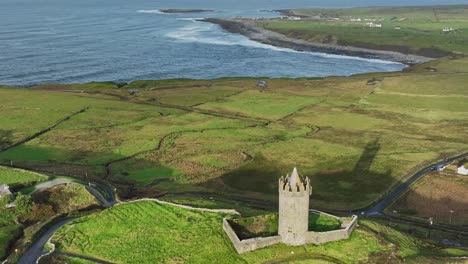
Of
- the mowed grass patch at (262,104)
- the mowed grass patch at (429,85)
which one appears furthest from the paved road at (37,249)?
the mowed grass patch at (429,85)

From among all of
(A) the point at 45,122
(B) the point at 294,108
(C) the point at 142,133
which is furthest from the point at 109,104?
(B) the point at 294,108

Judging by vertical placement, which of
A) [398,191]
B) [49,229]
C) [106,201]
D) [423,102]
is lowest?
[398,191]

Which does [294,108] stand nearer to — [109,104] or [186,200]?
[109,104]

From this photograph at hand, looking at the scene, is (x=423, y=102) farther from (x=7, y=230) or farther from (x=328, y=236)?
(x=7, y=230)

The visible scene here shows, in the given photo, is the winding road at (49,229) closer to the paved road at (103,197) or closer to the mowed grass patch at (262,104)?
the paved road at (103,197)

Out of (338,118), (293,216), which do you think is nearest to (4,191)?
(293,216)

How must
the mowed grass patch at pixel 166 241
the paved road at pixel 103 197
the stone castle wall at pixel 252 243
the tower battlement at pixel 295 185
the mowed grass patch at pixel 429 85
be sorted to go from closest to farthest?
the tower battlement at pixel 295 185 < the mowed grass patch at pixel 166 241 < the stone castle wall at pixel 252 243 < the paved road at pixel 103 197 < the mowed grass patch at pixel 429 85
